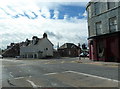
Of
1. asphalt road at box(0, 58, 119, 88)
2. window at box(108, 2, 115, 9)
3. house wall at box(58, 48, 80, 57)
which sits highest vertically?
window at box(108, 2, 115, 9)

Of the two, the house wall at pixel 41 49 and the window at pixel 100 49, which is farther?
the house wall at pixel 41 49

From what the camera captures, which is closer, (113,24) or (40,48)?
(113,24)

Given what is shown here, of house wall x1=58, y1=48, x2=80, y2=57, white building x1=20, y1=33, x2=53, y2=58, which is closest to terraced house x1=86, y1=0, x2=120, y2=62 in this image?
white building x1=20, y1=33, x2=53, y2=58

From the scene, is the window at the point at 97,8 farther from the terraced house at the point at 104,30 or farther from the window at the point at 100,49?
the window at the point at 100,49

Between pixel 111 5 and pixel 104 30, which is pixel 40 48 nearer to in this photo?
pixel 104 30

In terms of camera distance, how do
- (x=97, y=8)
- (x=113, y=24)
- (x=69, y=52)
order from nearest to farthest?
1. (x=113, y=24)
2. (x=97, y=8)
3. (x=69, y=52)

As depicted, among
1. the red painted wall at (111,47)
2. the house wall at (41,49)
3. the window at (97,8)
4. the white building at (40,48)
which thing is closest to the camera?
the red painted wall at (111,47)

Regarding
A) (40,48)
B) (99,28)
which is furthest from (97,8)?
(40,48)

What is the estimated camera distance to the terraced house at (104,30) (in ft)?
90.5

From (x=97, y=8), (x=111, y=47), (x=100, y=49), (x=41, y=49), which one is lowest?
(x=100, y=49)

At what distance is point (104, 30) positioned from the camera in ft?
98.5

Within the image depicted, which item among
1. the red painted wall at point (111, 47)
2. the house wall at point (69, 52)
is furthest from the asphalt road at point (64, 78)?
the house wall at point (69, 52)

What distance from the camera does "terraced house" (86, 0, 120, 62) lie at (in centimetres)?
2759

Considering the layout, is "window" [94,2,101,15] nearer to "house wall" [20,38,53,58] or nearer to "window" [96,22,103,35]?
"window" [96,22,103,35]
